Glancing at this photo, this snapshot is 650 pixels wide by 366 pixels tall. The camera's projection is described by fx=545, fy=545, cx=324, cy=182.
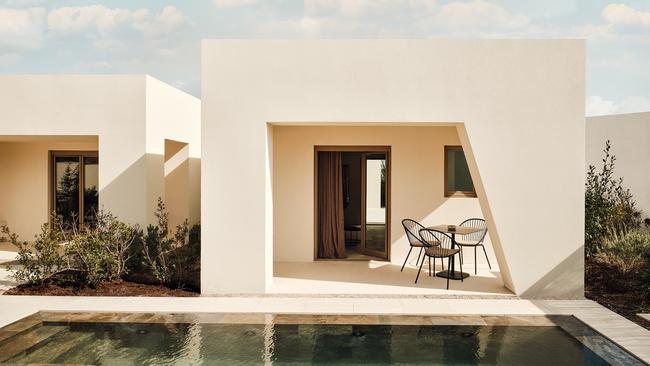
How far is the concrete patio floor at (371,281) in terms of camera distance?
852 cm

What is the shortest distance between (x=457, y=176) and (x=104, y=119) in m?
7.27

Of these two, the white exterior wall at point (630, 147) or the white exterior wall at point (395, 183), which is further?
the white exterior wall at point (630, 147)

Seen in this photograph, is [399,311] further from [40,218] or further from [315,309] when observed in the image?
[40,218]

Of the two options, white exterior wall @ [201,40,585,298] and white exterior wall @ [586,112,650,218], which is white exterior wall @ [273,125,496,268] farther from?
white exterior wall @ [586,112,650,218]

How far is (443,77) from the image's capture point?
26.6 ft

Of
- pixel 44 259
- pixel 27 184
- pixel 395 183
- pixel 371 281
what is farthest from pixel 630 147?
pixel 27 184

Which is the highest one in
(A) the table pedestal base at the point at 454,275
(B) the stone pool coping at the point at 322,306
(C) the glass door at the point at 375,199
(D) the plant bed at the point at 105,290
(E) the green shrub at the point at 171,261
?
(C) the glass door at the point at 375,199

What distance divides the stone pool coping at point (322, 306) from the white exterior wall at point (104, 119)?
3.20 m

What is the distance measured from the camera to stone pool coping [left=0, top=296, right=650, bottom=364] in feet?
23.8

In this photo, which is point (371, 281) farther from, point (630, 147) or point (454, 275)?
point (630, 147)

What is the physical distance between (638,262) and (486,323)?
400 centimetres

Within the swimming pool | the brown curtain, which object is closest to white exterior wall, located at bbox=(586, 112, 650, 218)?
the brown curtain

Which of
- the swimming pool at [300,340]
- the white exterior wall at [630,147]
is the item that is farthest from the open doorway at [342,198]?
the white exterior wall at [630,147]

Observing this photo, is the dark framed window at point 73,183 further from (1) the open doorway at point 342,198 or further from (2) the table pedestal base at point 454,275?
(2) the table pedestal base at point 454,275
